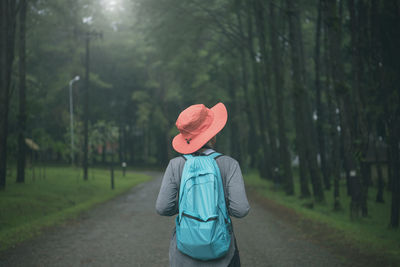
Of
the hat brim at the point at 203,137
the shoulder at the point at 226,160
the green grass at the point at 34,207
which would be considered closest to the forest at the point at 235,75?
the green grass at the point at 34,207

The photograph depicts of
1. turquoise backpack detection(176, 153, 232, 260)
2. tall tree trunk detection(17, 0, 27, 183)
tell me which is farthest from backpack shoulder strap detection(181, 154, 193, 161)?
tall tree trunk detection(17, 0, 27, 183)

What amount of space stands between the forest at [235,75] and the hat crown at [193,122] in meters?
7.76

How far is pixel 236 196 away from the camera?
2.90m

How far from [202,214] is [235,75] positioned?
1174 inches

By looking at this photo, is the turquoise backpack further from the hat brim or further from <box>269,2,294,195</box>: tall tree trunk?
<box>269,2,294,195</box>: tall tree trunk

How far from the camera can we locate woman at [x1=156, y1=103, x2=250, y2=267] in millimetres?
2904

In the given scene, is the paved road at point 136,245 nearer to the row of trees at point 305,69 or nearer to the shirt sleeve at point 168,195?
the row of trees at point 305,69

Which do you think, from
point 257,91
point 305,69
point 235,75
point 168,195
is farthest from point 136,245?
point 235,75

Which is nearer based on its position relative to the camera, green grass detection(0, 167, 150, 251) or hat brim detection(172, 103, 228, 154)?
hat brim detection(172, 103, 228, 154)

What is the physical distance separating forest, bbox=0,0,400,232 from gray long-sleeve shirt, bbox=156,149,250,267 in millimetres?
7976

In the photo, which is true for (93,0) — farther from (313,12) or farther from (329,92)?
(329,92)

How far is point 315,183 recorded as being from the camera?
15430mm

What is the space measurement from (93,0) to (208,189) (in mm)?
28669

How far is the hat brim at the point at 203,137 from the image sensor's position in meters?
3.10
